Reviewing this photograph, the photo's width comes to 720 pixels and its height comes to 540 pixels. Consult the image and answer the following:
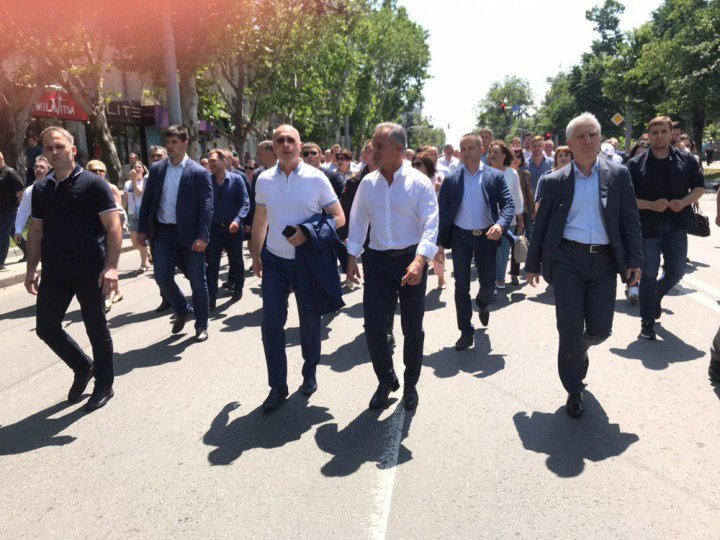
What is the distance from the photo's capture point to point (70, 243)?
4.25 metres

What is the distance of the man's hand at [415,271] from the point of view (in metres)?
3.83

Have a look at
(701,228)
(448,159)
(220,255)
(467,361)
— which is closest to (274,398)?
(467,361)

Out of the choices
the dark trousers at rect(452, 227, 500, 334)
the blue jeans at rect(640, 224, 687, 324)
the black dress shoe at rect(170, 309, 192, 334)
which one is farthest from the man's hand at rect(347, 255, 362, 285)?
the blue jeans at rect(640, 224, 687, 324)

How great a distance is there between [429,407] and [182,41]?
16501 mm

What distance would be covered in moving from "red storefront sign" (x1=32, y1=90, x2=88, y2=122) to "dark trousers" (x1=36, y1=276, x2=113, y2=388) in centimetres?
1938

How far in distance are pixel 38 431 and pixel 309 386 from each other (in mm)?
1811

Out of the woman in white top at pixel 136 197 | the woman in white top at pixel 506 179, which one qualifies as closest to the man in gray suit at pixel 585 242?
the woman in white top at pixel 506 179

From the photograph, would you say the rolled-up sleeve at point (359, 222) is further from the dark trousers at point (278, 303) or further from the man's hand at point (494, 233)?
the man's hand at point (494, 233)

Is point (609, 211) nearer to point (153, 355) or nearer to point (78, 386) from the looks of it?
point (78, 386)

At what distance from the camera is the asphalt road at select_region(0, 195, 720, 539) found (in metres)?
2.95

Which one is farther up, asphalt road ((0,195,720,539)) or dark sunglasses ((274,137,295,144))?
dark sunglasses ((274,137,295,144))

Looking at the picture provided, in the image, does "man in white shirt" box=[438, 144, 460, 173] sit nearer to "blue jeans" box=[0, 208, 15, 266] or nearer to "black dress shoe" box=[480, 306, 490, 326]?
"black dress shoe" box=[480, 306, 490, 326]

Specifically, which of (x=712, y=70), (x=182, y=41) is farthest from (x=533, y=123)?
(x=182, y=41)

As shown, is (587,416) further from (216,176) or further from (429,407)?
(216,176)
